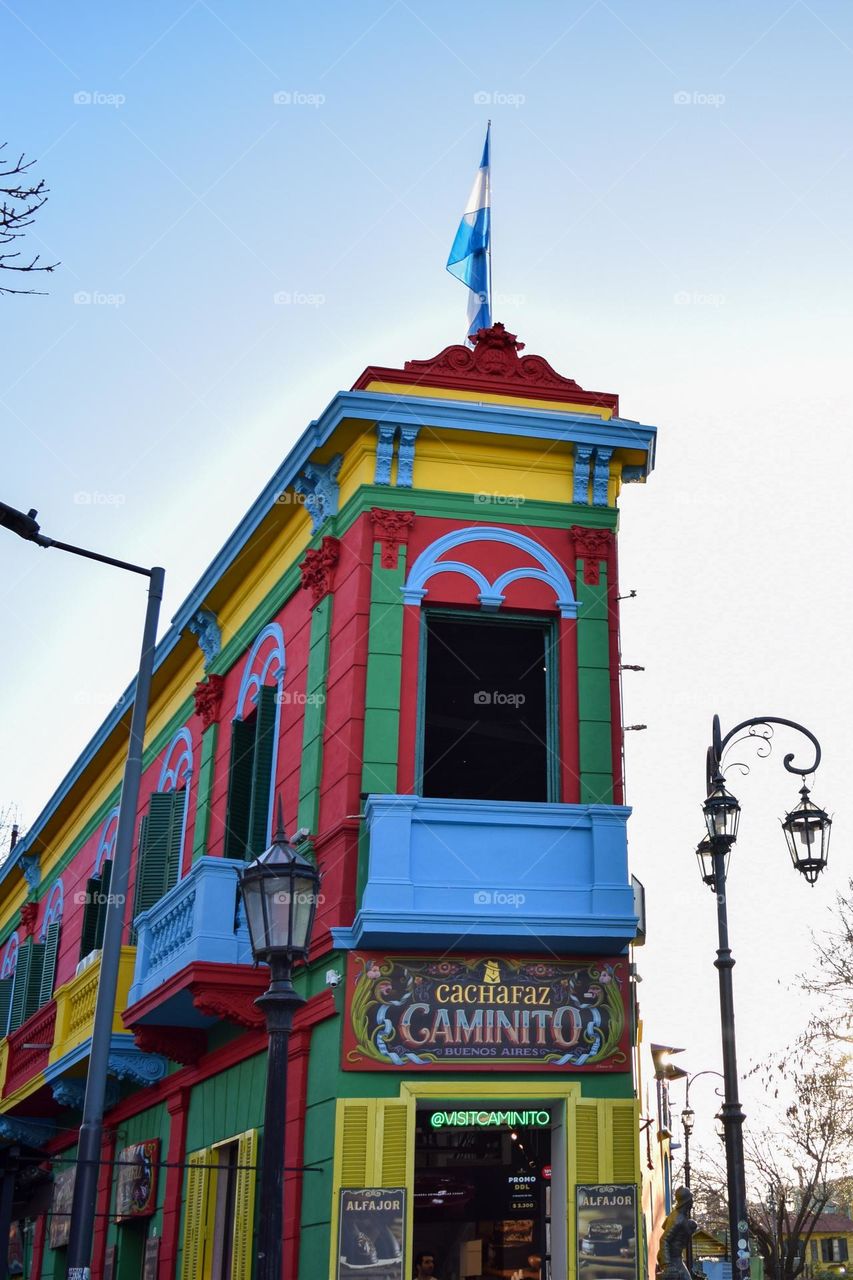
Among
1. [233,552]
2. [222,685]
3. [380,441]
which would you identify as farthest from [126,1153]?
[380,441]

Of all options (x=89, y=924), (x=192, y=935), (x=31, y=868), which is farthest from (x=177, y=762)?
(x=31, y=868)

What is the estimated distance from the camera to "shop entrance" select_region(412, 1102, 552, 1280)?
15562 millimetres

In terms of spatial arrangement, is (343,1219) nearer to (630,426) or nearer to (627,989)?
(627,989)

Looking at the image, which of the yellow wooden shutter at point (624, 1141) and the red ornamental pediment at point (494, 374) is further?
the red ornamental pediment at point (494, 374)

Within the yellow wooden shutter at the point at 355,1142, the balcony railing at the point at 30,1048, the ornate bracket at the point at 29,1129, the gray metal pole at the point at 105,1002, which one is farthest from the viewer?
the ornate bracket at the point at 29,1129

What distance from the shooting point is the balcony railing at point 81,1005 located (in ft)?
61.7

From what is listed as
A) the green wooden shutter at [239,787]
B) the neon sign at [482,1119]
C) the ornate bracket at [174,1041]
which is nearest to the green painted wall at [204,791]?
the green wooden shutter at [239,787]

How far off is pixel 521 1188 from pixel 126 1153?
748 cm

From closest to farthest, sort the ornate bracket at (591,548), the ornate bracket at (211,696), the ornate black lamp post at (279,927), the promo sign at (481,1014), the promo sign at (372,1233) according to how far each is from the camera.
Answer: the ornate black lamp post at (279,927)
the promo sign at (372,1233)
the promo sign at (481,1014)
the ornate bracket at (591,548)
the ornate bracket at (211,696)

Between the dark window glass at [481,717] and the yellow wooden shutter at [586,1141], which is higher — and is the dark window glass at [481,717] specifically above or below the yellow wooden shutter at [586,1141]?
above

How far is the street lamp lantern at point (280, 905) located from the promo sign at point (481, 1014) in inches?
173

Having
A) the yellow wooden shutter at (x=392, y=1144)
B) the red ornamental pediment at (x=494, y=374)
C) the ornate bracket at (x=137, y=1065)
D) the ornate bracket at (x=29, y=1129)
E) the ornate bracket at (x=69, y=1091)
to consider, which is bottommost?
the yellow wooden shutter at (x=392, y=1144)

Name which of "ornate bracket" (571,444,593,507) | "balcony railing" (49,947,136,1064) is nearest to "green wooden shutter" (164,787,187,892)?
"balcony railing" (49,947,136,1064)

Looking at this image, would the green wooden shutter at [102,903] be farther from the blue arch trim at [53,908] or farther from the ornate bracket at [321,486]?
the ornate bracket at [321,486]
